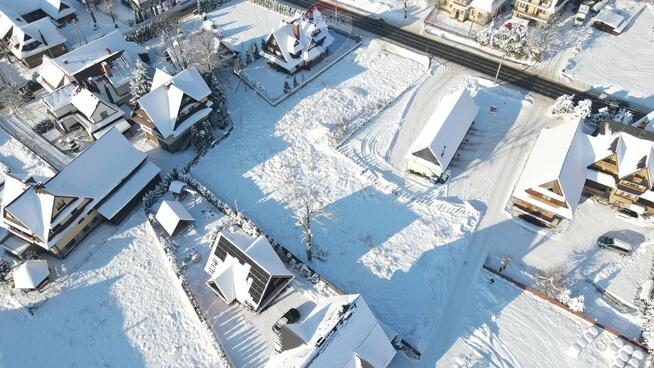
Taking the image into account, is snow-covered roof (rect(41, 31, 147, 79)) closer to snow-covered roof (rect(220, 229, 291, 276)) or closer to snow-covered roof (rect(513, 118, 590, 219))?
snow-covered roof (rect(220, 229, 291, 276))

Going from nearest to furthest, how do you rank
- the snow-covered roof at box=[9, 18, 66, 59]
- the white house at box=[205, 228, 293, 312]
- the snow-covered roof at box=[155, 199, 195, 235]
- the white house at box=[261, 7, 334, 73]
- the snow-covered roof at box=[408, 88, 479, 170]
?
1. the white house at box=[205, 228, 293, 312]
2. the snow-covered roof at box=[155, 199, 195, 235]
3. the snow-covered roof at box=[408, 88, 479, 170]
4. the white house at box=[261, 7, 334, 73]
5. the snow-covered roof at box=[9, 18, 66, 59]

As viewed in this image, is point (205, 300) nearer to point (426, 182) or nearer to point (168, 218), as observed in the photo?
point (168, 218)

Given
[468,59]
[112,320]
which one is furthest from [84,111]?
[468,59]

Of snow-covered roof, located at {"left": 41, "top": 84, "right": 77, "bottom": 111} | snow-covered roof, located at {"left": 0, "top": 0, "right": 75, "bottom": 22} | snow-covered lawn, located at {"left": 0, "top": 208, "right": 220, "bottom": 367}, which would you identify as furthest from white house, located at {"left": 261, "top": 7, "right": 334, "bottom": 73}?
snow-covered roof, located at {"left": 0, "top": 0, "right": 75, "bottom": 22}

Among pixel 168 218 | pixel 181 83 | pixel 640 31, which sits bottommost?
pixel 640 31

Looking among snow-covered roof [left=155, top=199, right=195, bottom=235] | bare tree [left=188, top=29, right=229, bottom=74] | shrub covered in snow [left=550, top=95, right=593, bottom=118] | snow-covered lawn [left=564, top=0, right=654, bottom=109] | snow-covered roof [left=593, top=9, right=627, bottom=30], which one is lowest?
snow-covered lawn [left=564, top=0, right=654, bottom=109]

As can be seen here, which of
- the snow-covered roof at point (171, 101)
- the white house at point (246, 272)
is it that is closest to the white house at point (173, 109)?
the snow-covered roof at point (171, 101)

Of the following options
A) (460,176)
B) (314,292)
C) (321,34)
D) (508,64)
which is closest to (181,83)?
(321,34)
